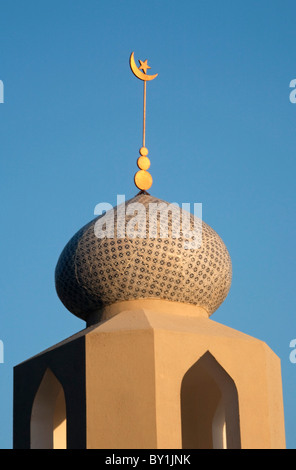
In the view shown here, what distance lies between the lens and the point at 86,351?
12797 mm

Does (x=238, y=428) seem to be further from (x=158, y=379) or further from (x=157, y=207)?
(x=157, y=207)

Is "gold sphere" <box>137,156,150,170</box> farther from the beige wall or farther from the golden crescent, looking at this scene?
the beige wall

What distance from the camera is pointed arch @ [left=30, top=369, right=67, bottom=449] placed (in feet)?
44.9

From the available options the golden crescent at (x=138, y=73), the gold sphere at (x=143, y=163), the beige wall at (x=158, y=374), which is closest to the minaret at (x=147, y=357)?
the beige wall at (x=158, y=374)

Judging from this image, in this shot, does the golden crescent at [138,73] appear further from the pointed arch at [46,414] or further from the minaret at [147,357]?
the pointed arch at [46,414]

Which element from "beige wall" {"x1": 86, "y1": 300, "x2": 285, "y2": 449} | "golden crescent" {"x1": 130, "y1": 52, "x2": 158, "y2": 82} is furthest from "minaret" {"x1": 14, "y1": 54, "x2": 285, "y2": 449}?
"golden crescent" {"x1": 130, "y1": 52, "x2": 158, "y2": 82}

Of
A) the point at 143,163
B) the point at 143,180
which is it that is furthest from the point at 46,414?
the point at 143,163

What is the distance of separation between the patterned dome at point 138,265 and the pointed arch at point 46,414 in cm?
91

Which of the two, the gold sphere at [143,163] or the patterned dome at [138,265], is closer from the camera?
the patterned dome at [138,265]

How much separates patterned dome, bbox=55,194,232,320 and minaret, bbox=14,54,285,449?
0.05 ft

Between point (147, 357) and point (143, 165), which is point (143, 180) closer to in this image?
point (143, 165)

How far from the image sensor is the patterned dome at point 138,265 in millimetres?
13430
